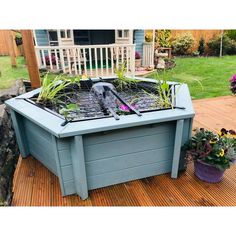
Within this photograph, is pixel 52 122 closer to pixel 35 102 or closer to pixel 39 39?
pixel 35 102

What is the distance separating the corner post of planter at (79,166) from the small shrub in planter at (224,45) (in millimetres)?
9942

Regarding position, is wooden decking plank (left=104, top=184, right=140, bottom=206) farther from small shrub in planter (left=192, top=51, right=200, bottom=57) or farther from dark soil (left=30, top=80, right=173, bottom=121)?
small shrub in planter (left=192, top=51, right=200, bottom=57)

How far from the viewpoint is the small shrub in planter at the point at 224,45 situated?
9.49m

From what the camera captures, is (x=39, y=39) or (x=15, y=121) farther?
(x=39, y=39)

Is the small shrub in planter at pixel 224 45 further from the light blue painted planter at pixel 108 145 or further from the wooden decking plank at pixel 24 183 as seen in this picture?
the wooden decking plank at pixel 24 183

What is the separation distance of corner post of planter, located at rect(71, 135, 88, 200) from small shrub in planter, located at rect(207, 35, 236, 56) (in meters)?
9.94

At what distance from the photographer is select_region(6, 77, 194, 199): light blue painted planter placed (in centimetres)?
167

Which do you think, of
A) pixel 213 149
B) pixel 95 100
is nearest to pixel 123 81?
pixel 95 100
